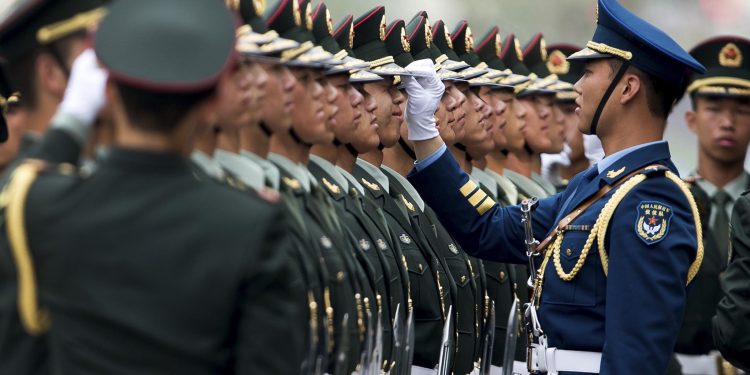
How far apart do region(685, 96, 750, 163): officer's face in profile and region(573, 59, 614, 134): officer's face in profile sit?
4.27 meters

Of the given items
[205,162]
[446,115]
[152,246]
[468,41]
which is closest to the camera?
[152,246]

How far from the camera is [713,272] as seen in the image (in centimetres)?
1003

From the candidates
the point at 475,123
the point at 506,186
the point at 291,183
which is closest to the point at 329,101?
the point at 291,183

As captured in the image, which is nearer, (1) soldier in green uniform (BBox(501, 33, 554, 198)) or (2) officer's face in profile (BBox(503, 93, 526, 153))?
(2) officer's face in profile (BBox(503, 93, 526, 153))

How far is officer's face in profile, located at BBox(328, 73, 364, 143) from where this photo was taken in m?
6.40

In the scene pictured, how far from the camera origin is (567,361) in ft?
20.2

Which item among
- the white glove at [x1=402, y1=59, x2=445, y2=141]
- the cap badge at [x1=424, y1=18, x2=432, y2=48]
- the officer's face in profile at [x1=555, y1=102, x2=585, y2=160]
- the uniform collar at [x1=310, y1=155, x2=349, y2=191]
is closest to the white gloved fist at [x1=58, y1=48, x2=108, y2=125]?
the uniform collar at [x1=310, y1=155, x2=349, y2=191]

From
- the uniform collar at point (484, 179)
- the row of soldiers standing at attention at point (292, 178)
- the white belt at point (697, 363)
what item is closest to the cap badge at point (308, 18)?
the row of soldiers standing at attention at point (292, 178)

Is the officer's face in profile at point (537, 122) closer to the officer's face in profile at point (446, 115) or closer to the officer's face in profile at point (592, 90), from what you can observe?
the officer's face in profile at point (446, 115)

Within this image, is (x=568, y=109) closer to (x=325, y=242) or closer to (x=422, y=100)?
(x=422, y=100)

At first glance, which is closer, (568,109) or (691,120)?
(568,109)

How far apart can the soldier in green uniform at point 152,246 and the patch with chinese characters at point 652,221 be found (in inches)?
103

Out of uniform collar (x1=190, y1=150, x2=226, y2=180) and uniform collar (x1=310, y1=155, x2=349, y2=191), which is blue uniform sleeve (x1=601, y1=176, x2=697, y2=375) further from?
uniform collar (x1=190, y1=150, x2=226, y2=180)

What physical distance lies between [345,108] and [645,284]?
145 centimetres
